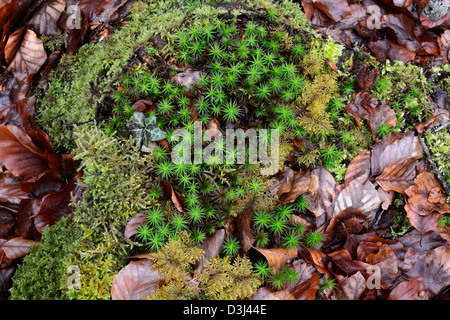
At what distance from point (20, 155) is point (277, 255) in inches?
99.4

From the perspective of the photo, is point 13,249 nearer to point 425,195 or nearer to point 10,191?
point 10,191

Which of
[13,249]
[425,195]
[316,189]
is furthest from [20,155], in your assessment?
[425,195]

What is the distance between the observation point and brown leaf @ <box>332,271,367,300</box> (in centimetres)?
243

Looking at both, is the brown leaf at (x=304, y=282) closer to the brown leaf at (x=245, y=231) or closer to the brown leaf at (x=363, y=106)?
the brown leaf at (x=245, y=231)

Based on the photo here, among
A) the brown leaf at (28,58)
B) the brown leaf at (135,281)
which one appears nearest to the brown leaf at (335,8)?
the brown leaf at (28,58)

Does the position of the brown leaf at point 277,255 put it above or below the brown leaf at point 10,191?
below

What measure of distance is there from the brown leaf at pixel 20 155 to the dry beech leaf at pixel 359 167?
289 centimetres

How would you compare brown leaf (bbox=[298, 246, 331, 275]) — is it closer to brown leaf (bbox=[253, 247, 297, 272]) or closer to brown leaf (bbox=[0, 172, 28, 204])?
brown leaf (bbox=[253, 247, 297, 272])

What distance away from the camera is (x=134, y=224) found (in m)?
2.48

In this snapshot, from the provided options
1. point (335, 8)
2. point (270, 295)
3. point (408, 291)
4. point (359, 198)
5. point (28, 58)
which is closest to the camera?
point (270, 295)

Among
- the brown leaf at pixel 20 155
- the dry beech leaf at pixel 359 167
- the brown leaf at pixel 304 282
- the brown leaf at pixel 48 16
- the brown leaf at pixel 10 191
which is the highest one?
the brown leaf at pixel 48 16

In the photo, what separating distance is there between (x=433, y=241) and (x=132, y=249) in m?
2.67

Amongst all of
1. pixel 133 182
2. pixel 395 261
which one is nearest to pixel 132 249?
pixel 133 182

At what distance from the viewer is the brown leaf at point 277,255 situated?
95.0 inches
